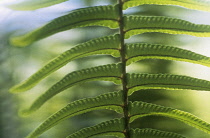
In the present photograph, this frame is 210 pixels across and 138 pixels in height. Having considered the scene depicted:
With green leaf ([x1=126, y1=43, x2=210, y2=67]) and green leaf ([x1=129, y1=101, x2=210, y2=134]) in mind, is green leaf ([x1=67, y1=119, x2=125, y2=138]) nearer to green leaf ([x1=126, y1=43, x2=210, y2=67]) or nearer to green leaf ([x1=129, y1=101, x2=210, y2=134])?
green leaf ([x1=129, y1=101, x2=210, y2=134])

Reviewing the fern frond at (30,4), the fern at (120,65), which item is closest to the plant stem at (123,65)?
the fern at (120,65)

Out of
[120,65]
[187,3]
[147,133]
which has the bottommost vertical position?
[147,133]

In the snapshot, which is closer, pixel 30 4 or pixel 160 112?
pixel 30 4

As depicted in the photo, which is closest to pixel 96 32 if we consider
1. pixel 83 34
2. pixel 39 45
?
pixel 83 34

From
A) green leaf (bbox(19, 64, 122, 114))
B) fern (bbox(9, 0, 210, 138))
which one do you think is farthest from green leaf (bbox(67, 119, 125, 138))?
green leaf (bbox(19, 64, 122, 114))

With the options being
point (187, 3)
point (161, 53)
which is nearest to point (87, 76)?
point (161, 53)

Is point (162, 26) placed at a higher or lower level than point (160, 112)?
higher

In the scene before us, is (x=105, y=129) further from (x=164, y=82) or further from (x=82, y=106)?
(x=164, y=82)

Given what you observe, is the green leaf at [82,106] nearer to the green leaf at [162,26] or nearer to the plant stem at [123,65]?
the plant stem at [123,65]
